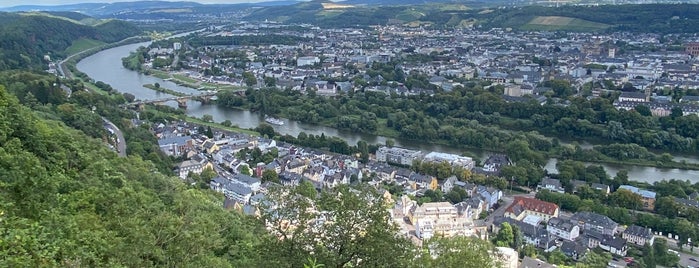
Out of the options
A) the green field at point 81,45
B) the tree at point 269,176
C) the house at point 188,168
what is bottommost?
the tree at point 269,176

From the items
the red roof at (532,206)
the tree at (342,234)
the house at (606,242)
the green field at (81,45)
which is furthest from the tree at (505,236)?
the green field at (81,45)

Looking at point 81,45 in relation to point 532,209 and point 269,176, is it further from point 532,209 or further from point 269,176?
point 532,209

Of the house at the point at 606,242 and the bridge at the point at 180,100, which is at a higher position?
the bridge at the point at 180,100

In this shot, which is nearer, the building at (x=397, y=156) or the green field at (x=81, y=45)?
the building at (x=397, y=156)

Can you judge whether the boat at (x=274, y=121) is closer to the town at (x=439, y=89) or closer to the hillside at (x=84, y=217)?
the town at (x=439, y=89)

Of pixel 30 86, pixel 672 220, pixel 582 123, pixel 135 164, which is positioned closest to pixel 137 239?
pixel 135 164

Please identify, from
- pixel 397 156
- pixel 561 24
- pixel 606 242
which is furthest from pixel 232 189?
pixel 561 24
